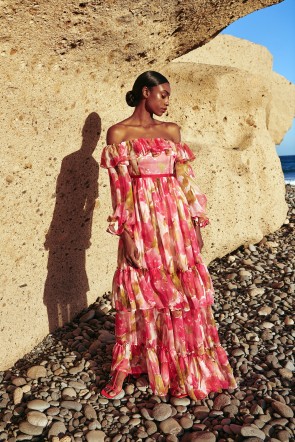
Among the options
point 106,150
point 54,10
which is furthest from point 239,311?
point 54,10

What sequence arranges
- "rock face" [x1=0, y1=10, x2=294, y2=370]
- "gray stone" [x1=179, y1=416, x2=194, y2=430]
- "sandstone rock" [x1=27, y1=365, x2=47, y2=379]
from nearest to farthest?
"gray stone" [x1=179, y1=416, x2=194, y2=430] < "rock face" [x1=0, y1=10, x2=294, y2=370] < "sandstone rock" [x1=27, y1=365, x2=47, y2=379]

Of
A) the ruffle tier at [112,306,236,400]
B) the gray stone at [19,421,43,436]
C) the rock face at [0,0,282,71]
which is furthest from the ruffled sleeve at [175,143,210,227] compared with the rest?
the gray stone at [19,421,43,436]

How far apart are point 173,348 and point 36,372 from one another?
1.23 metres

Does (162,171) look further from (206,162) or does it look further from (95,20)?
(206,162)

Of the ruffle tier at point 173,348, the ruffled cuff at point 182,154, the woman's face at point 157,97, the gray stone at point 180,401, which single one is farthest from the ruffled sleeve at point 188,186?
the gray stone at point 180,401

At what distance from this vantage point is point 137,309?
141 inches

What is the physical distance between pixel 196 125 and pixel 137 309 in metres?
3.78

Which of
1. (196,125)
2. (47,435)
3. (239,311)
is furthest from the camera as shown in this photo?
(196,125)

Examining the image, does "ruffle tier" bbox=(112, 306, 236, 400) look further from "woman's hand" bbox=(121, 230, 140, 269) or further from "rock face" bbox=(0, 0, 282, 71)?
"rock face" bbox=(0, 0, 282, 71)

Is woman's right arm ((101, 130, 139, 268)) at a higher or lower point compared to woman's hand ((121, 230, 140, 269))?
higher

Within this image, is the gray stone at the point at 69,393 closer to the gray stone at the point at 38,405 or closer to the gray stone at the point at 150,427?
the gray stone at the point at 38,405

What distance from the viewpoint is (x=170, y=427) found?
3357mm

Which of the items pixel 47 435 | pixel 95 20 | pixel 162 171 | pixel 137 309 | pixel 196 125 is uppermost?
pixel 95 20

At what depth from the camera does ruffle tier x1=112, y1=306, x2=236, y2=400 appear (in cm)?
362
